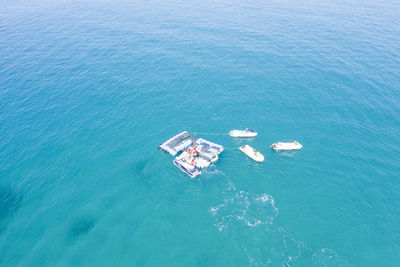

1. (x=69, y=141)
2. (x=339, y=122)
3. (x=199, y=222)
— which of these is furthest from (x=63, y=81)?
(x=339, y=122)

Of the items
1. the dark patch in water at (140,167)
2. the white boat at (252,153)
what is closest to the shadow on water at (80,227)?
the dark patch in water at (140,167)

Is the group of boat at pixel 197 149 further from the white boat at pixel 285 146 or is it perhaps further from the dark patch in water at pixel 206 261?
the dark patch in water at pixel 206 261

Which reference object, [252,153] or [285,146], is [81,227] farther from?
[285,146]

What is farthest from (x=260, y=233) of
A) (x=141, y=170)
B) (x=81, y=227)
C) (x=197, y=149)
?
(x=81, y=227)

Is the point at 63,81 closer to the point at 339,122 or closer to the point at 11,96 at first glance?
the point at 11,96

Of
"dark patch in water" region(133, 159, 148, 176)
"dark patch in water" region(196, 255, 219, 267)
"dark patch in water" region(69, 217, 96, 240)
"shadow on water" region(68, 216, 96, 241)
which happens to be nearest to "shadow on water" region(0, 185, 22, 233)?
"shadow on water" region(68, 216, 96, 241)

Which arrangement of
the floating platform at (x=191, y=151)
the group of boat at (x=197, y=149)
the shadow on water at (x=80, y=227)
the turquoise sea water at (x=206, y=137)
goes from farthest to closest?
the group of boat at (x=197, y=149)
the floating platform at (x=191, y=151)
the shadow on water at (x=80, y=227)
the turquoise sea water at (x=206, y=137)

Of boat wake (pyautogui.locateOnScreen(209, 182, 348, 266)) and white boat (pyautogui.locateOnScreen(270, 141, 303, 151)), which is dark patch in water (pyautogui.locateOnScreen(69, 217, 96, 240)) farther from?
white boat (pyautogui.locateOnScreen(270, 141, 303, 151))
